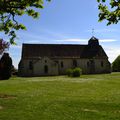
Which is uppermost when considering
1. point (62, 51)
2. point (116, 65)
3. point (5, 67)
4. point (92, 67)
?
point (62, 51)

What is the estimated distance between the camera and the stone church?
9319 cm

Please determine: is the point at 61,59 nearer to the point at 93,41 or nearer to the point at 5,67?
the point at 93,41

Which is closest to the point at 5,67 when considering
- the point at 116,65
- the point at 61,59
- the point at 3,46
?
the point at 3,46

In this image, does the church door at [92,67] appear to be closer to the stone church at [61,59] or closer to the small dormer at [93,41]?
the stone church at [61,59]

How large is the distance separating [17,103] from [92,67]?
262 feet

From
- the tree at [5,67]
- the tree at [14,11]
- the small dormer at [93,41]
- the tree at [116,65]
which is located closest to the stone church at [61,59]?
the small dormer at [93,41]

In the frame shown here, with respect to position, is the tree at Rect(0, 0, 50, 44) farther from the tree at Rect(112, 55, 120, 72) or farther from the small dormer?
the tree at Rect(112, 55, 120, 72)

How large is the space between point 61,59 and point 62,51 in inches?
93.8

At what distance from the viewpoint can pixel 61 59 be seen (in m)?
97.6

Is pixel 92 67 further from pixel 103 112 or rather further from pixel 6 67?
pixel 103 112

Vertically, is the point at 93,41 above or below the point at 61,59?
above

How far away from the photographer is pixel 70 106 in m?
19.2

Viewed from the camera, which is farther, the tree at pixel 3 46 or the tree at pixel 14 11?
the tree at pixel 3 46

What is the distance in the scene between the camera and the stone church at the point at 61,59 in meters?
93.2
